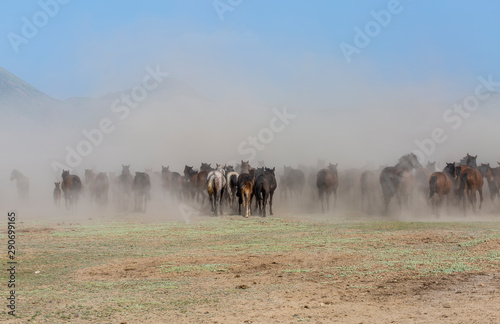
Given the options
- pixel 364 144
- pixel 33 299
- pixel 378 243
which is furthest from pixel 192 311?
pixel 364 144

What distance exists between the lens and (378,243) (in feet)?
58.7

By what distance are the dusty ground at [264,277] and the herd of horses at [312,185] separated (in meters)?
9.49

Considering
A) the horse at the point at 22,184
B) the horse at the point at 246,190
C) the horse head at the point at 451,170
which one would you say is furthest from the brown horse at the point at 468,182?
the horse at the point at 22,184

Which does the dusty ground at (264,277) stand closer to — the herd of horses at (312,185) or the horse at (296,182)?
the herd of horses at (312,185)

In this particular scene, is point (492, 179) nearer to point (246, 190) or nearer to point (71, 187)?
point (246, 190)

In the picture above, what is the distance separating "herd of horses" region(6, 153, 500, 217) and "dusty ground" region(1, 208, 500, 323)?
31.1ft

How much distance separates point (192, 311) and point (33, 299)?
10.6 ft

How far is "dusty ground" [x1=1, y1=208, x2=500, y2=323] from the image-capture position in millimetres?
9398

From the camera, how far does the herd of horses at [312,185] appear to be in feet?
103

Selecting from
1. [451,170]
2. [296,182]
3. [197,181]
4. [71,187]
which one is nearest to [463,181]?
[451,170]

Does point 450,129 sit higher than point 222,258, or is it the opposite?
point 450,129

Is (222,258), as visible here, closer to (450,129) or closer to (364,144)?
(364,144)

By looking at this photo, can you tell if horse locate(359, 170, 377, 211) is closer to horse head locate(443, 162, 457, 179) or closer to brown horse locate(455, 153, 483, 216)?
horse head locate(443, 162, 457, 179)

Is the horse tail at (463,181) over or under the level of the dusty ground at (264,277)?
over
